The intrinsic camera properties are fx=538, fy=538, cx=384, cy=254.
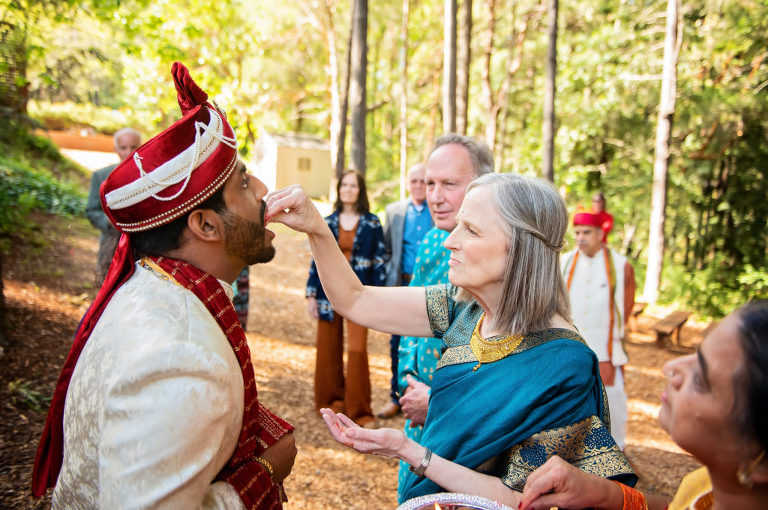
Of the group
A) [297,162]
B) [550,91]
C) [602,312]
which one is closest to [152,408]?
[602,312]

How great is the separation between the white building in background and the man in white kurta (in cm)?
2329

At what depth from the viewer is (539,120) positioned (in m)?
19.8

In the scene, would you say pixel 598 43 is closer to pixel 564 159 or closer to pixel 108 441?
pixel 564 159

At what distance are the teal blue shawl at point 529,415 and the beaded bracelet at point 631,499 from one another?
3 cm

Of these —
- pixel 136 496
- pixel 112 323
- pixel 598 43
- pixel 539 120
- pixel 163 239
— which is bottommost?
pixel 136 496

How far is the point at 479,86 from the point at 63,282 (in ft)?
67.6

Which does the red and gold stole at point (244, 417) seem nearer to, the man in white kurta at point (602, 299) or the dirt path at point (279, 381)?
the dirt path at point (279, 381)

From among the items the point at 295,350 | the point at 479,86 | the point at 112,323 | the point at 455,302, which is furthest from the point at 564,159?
the point at 112,323

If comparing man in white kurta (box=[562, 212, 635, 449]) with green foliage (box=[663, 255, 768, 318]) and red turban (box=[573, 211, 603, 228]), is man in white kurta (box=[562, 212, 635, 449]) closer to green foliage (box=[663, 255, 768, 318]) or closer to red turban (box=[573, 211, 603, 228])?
red turban (box=[573, 211, 603, 228])

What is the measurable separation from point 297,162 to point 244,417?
27.7 m

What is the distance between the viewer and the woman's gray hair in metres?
1.86

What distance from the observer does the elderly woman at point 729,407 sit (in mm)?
1142

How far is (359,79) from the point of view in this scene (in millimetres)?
10211

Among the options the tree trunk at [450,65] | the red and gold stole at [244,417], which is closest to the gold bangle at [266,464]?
the red and gold stole at [244,417]
